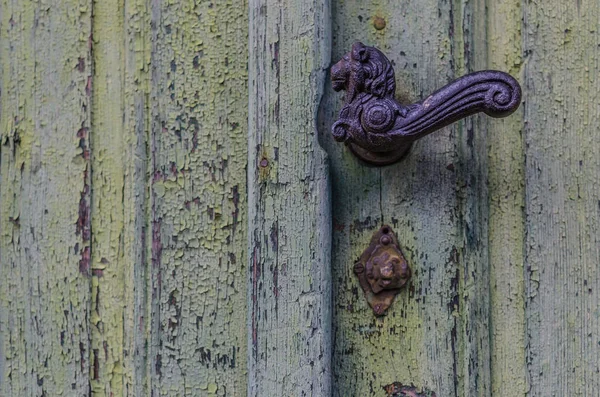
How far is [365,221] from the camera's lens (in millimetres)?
643

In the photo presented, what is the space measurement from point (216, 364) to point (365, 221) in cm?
21

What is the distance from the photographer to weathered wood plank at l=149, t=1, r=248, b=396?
649 millimetres

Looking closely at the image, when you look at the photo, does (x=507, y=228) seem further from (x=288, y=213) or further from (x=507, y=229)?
(x=288, y=213)

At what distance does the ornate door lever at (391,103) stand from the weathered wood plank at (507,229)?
91 millimetres

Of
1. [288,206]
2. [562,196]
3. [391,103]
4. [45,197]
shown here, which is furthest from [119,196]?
[562,196]

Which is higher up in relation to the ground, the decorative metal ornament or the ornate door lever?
the ornate door lever

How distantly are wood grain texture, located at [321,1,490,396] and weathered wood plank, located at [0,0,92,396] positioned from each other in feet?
0.88

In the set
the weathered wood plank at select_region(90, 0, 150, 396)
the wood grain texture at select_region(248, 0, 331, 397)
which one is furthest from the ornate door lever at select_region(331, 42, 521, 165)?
the weathered wood plank at select_region(90, 0, 150, 396)

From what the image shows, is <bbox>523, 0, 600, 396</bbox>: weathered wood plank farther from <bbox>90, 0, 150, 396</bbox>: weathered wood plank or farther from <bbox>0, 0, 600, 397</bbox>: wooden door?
<bbox>90, 0, 150, 396</bbox>: weathered wood plank

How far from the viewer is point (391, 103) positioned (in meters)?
0.59

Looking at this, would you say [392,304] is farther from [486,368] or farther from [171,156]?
[171,156]

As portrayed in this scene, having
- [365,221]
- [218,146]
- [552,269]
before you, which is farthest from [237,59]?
[552,269]

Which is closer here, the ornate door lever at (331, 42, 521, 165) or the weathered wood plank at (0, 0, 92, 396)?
the ornate door lever at (331, 42, 521, 165)

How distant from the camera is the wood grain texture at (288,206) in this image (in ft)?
2.00
